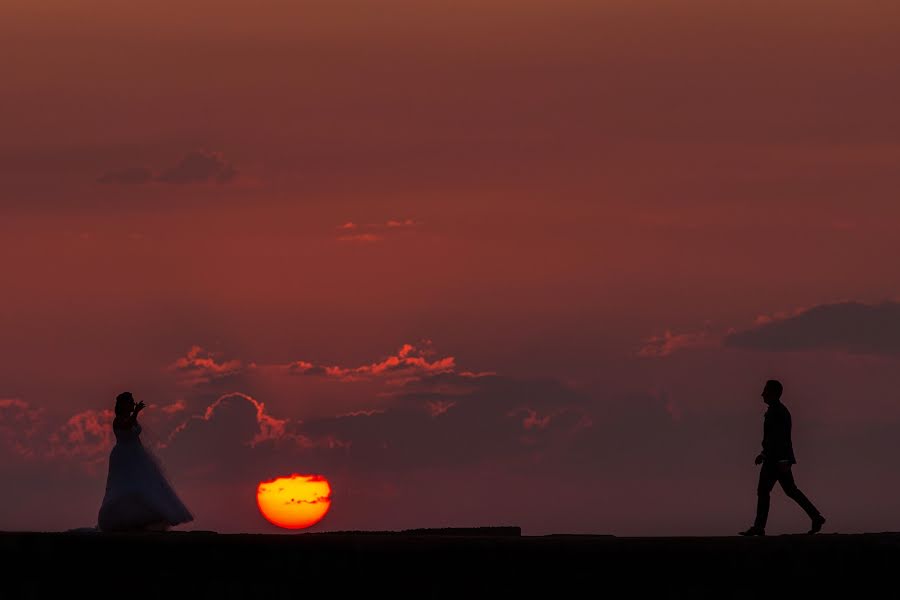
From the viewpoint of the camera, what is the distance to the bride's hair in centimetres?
2330

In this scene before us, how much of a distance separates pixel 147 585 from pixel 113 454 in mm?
5194

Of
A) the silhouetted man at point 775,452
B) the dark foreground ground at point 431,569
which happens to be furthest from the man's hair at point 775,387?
the dark foreground ground at point 431,569

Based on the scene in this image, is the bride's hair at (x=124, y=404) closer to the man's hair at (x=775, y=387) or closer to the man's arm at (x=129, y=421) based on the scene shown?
the man's arm at (x=129, y=421)

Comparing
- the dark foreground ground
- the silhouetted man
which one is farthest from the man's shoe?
the dark foreground ground

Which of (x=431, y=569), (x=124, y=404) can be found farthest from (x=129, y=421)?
(x=431, y=569)

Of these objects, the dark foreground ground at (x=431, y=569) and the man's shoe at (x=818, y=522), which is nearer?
the dark foreground ground at (x=431, y=569)

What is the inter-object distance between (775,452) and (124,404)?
A: 8.36m

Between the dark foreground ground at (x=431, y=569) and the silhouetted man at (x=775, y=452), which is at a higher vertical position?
the silhouetted man at (x=775, y=452)

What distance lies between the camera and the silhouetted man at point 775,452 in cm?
2350

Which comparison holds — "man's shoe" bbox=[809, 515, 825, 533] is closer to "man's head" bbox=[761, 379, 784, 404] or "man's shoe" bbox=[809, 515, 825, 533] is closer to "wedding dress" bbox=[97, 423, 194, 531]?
"man's head" bbox=[761, 379, 784, 404]

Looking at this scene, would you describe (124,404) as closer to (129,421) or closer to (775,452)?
(129,421)

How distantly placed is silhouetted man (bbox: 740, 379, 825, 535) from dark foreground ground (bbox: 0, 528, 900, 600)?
427cm

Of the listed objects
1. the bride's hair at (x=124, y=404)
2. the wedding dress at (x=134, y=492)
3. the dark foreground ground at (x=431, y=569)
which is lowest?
the dark foreground ground at (x=431, y=569)

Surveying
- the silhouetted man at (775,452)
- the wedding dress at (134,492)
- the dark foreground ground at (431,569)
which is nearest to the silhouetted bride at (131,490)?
the wedding dress at (134,492)
